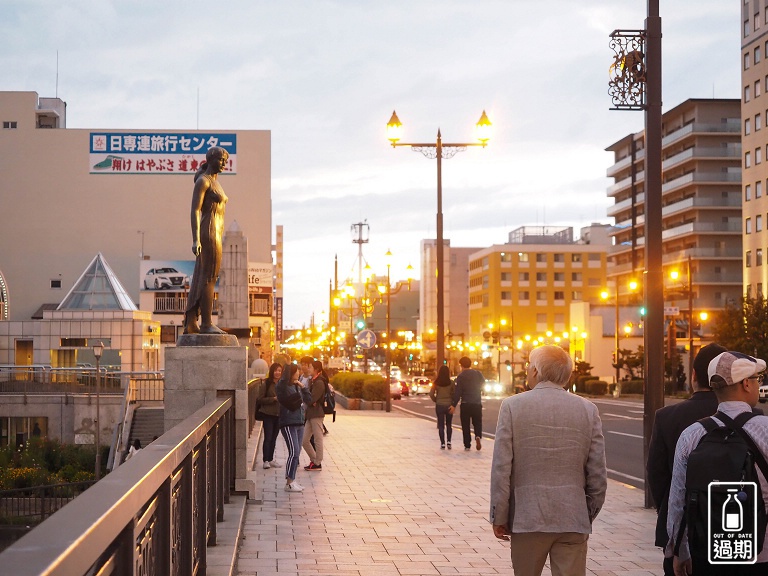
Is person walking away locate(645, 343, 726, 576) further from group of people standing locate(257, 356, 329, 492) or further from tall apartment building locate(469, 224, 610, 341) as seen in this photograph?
tall apartment building locate(469, 224, 610, 341)

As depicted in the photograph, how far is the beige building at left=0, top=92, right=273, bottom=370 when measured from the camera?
335 ft

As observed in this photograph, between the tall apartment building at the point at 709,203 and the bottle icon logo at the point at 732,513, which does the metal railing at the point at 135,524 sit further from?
the tall apartment building at the point at 709,203

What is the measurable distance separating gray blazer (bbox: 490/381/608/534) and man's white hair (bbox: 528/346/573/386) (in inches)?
3.5

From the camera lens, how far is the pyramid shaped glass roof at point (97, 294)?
7225 cm

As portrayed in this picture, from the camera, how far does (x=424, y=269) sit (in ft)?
573

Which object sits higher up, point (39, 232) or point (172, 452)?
point (39, 232)

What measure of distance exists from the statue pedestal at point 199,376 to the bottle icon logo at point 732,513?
799cm

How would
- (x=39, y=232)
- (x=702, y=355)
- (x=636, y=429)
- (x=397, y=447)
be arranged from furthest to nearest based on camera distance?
1. (x=39, y=232)
2. (x=636, y=429)
3. (x=397, y=447)
4. (x=702, y=355)

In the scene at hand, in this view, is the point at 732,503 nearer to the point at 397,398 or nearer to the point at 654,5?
the point at 654,5

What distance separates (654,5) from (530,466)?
903 cm

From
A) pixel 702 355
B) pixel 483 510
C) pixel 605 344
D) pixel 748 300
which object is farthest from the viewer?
pixel 605 344

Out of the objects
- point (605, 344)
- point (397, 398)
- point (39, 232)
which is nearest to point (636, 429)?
point (397, 398)

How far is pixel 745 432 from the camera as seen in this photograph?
16.8 ft

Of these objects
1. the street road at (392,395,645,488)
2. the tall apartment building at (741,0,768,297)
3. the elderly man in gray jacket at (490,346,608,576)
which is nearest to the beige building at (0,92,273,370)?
the tall apartment building at (741,0,768,297)
